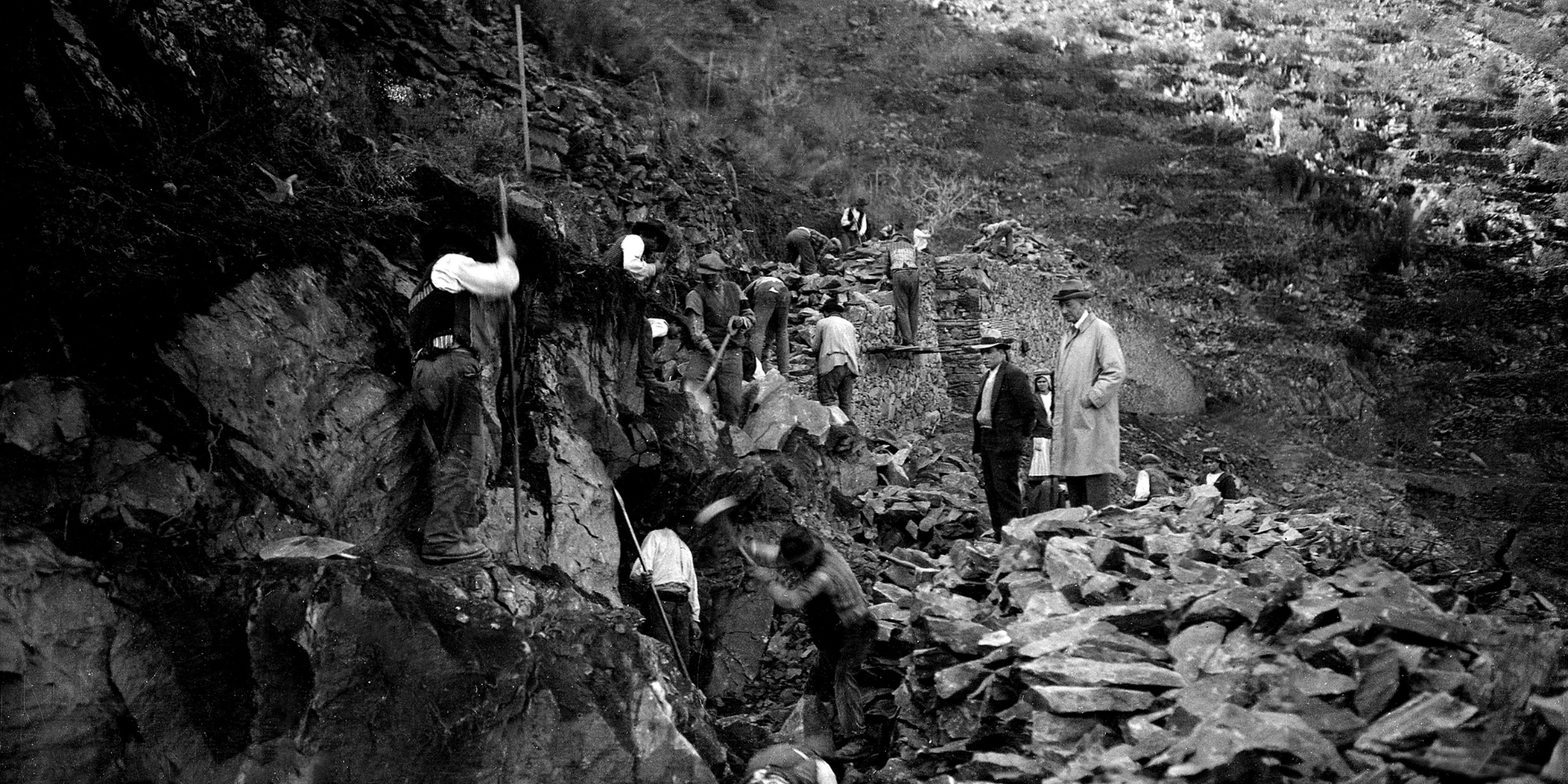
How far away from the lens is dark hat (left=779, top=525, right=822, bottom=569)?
6.26m

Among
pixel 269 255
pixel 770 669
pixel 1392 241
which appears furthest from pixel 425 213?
pixel 1392 241

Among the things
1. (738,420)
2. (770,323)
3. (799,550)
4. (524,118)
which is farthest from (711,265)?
(799,550)

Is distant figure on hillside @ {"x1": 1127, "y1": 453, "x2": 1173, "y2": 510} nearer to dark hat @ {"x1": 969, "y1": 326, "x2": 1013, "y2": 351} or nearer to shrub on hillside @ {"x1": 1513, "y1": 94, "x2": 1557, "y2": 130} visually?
Result: dark hat @ {"x1": 969, "y1": 326, "x2": 1013, "y2": 351}

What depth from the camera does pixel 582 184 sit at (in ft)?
46.5

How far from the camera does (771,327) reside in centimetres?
1279

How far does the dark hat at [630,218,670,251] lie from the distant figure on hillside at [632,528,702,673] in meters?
5.82

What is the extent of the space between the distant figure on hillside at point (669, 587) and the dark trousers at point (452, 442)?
6.31ft

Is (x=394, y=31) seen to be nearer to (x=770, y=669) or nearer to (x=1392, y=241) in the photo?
(x=770, y=669)

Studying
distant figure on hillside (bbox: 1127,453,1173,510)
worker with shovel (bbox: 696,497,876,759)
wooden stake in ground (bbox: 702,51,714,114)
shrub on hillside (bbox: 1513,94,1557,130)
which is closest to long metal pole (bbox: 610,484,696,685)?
worker with shovel (bbox: 696,497,876,759)

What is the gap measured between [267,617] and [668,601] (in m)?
3.08

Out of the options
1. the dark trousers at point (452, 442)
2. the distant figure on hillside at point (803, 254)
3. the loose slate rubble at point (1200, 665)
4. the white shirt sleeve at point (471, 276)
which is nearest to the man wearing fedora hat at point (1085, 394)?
the loose slate rubble at point (1200, 665)

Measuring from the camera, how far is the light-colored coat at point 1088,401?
24.5 ft

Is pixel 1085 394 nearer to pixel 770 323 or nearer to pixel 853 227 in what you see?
pixel 770 323

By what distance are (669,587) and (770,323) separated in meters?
5.64
